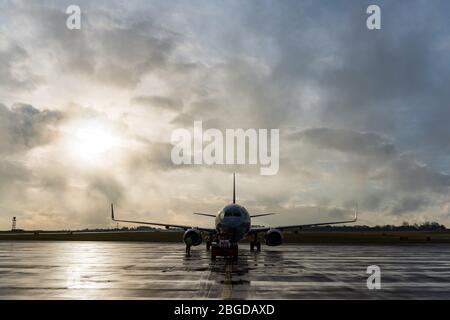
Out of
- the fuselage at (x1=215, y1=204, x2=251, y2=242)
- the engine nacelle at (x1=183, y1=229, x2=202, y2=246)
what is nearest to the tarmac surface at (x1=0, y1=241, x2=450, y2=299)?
the fuselage at (x1=215, y1=204, x2=251, y2=242)

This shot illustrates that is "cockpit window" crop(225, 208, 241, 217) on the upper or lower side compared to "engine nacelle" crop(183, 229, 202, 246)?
upper

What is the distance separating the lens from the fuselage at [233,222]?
136 feet

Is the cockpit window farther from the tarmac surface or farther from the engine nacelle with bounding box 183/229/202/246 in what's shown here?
the tarmac surface

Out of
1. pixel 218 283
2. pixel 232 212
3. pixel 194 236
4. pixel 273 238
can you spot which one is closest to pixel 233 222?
pixel 232 212

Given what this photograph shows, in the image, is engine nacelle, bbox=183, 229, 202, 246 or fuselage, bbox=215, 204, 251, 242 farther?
engine nacelle, bbox=183, 229, 202, 246

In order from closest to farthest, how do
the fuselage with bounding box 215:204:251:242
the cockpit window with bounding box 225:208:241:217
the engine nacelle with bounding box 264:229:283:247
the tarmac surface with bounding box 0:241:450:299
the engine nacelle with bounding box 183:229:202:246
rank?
the tarmac surface with bounding box 0:241:450:299 < the fuselage with bounding box 215:204:251:242 < the cockpit window with bounding box 225:208:241:217 < the engine nacelle with bounding box 183:229:202:246 < the engine nacelle with bounding box 264:229:283:247

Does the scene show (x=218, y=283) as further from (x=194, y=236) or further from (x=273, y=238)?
(x=273, y=238)

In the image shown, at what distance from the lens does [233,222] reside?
135ft

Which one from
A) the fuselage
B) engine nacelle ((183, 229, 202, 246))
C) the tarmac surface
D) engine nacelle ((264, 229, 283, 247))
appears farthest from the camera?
engine nacelle ((264, 229, 283, 247))

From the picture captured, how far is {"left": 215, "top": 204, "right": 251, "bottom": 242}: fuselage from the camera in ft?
136

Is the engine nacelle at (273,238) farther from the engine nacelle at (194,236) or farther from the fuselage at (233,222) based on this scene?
the engine nacelle at (194,236)
